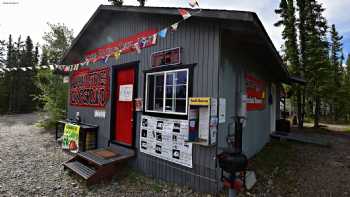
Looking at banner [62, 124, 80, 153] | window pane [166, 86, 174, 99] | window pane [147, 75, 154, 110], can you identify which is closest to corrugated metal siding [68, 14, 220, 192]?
window pane [147, 75, 154, 110]

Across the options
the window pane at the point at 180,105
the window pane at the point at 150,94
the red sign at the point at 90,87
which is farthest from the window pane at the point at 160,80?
the red sign at the point at 90,87

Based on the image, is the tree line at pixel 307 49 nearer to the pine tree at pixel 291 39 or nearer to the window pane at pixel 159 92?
the pine tree at pixel 291 39

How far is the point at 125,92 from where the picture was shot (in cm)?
516

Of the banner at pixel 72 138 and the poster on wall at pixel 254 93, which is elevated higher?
the poster on wall at pixel 254 93

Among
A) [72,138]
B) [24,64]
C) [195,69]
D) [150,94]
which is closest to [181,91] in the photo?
[195,69]

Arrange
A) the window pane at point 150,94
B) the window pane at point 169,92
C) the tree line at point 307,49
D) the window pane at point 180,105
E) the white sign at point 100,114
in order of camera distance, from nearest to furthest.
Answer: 1. the window pane at point 180,105
2. the window pane at point 169,92
3. the window pane at point 150,94
4. the white sign at point 100,114
5. the tree line at point 307,49

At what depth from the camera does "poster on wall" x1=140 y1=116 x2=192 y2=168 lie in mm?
3713

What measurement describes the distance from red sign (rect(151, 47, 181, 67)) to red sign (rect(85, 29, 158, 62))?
0.33 m

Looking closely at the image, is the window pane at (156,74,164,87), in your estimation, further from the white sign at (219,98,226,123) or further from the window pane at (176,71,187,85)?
the white sign at (219,98,226,123)

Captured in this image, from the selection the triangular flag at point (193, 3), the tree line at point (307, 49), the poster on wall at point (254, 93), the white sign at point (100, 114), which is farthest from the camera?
the tree line at point (307, 49)

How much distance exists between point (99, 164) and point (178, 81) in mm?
A: 2364

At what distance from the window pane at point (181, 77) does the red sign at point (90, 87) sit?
2.66 m

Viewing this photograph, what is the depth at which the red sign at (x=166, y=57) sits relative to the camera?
3980mm

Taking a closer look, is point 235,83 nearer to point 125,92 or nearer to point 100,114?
point 125,92
